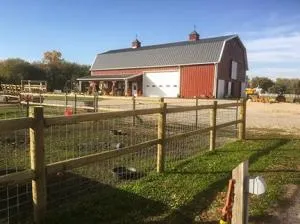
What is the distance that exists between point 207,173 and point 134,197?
6.93 feet

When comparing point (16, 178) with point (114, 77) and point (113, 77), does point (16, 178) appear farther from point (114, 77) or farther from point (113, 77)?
point (113, 77)

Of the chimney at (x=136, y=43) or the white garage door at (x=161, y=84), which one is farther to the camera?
the chimney at (x=136, y=43)

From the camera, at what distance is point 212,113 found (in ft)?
31.7

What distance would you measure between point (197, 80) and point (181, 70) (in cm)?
266

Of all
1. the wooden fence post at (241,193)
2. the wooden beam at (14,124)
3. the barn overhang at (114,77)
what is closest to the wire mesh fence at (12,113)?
the wooden beam at (14,124)

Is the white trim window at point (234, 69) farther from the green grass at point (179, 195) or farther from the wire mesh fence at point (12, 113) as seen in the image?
the green grass at point (179, 195)

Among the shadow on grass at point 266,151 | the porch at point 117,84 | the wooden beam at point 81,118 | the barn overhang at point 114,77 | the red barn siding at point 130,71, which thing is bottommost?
the shadow on grass at point 266,151

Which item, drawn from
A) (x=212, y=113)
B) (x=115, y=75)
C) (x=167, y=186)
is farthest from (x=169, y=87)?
(x=167, y=186)

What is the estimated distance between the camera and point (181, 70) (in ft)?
147

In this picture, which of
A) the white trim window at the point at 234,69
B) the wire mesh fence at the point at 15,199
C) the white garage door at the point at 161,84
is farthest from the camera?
the white trim window at the point at 234,69

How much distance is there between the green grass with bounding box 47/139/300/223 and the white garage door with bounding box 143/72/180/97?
1462 inches

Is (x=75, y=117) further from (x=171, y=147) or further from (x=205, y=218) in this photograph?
(x=171, y=147)

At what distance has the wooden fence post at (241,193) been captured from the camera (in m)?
3.28

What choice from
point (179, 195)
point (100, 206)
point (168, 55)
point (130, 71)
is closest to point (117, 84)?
point (130, 71)
